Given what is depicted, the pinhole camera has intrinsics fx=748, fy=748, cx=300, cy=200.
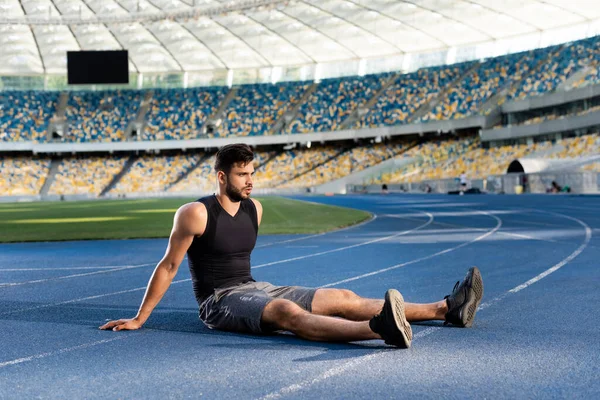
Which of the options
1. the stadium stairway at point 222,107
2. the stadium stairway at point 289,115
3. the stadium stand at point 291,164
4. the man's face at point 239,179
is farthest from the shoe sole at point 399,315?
the stadium stairway at point 222,107

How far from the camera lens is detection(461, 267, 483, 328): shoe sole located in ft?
19.6

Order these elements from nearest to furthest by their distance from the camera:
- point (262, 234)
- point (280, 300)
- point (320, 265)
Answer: point (280, 300) < point (320, 265) < point (262, 234)

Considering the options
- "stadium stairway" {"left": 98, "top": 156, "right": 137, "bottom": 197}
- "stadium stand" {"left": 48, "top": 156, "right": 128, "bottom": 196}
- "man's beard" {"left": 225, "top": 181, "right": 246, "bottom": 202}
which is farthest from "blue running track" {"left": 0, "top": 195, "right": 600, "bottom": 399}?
"stadium stand" {"left": 48, "top": 156, "right": 128, "bottom": 196}

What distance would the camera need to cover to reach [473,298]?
6.04m

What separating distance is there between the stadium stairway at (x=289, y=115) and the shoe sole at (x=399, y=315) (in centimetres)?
6724

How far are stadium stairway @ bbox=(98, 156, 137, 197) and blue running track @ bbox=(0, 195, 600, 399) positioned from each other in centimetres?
5972

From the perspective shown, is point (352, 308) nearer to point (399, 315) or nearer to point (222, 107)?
point (399, 315)

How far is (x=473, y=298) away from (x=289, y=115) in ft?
222

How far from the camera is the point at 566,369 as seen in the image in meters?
4.60

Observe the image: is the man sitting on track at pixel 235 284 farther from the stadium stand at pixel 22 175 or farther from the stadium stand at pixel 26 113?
the stadium stand at pixel 26 113

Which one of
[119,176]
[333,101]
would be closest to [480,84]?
[333,101]

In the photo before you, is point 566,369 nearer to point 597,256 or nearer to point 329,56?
point 597,256

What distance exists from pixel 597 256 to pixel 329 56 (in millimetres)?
59496

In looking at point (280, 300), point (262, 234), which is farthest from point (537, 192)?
point (280, 300)
